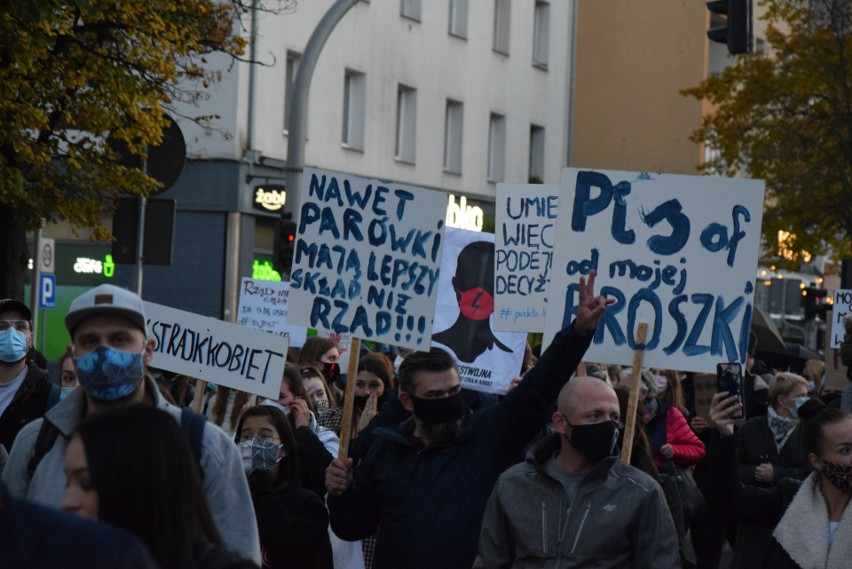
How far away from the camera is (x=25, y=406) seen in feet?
25.6

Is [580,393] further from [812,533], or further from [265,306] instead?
[265,306]

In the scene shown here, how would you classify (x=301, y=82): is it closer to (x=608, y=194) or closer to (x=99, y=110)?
(x=99, y=110)

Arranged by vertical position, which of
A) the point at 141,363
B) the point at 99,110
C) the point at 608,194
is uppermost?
the point at 99,110

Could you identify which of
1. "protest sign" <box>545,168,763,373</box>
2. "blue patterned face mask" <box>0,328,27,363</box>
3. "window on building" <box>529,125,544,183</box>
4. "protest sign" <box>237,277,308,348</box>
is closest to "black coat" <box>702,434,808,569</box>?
"protest sign" <box>545,168,763,373</box>

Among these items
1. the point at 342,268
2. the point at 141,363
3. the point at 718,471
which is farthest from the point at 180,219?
the point at 141,363

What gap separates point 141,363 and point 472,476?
206cm

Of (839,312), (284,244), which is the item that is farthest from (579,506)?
(284,244)

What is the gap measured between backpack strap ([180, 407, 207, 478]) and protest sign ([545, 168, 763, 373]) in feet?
10.3

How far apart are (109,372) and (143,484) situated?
1.15 meters

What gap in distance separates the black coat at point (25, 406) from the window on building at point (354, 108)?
23405 millimetres

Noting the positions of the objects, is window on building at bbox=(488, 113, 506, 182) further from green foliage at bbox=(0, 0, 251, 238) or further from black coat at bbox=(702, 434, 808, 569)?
black coat at bbox=(702, 434, 808, 569)

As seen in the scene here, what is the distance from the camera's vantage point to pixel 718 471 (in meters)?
6.78

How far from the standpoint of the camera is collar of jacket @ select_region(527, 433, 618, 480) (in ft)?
18.8

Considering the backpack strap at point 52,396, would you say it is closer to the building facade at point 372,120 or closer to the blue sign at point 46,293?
the blue sign at point 46,293
